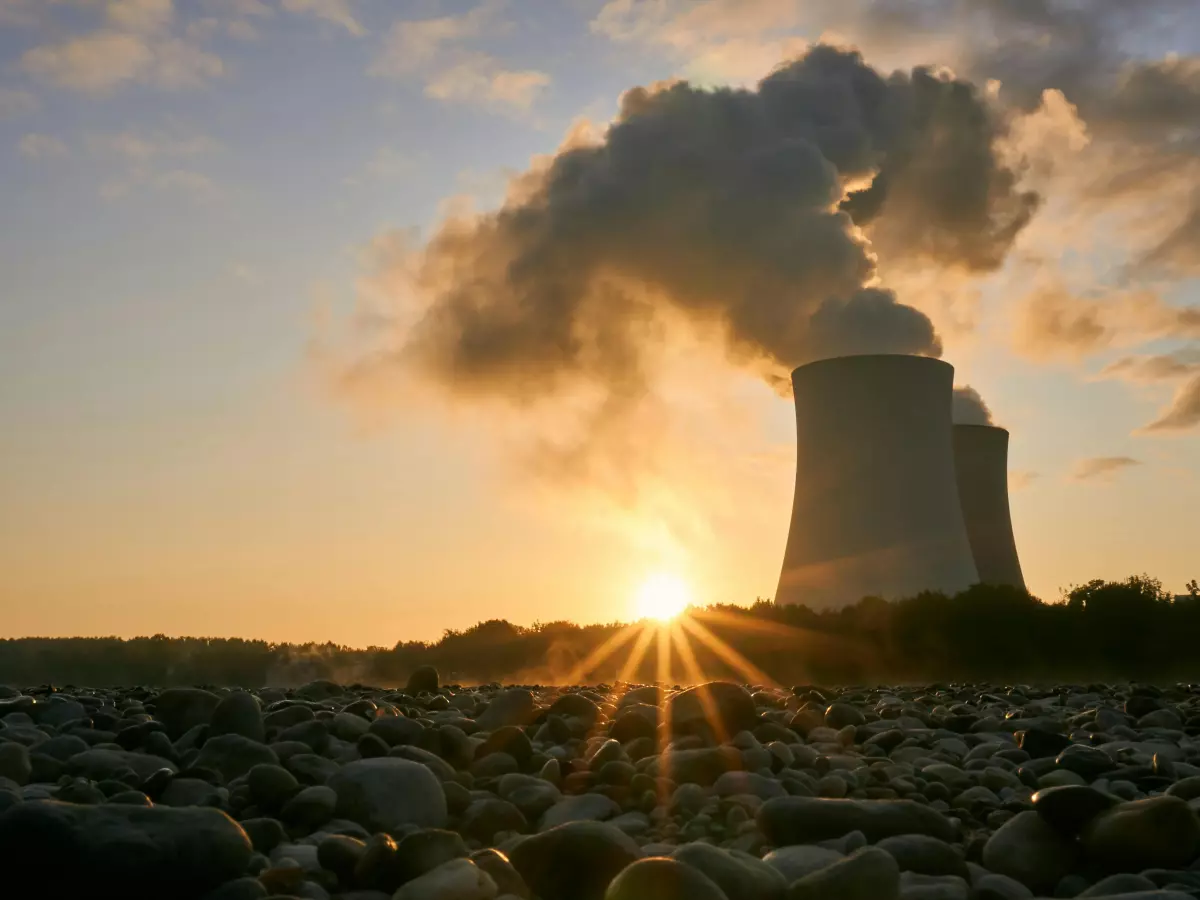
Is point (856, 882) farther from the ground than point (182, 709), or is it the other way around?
point (182, 709)

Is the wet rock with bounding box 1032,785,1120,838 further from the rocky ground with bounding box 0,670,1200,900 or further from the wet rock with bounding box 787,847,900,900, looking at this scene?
the wet rock with bounding box 787,847,900,900

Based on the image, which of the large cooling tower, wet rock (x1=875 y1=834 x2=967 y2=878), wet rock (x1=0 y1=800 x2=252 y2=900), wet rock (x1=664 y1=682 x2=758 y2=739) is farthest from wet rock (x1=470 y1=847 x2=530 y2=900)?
the large cooling tower

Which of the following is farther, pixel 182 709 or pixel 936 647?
pixel 936 647

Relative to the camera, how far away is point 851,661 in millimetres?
11719

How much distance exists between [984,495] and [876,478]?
5150 millimetres

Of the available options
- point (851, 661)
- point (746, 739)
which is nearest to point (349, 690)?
point (746, 739)

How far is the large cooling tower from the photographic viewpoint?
1139cm

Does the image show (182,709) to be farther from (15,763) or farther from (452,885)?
(452,885)

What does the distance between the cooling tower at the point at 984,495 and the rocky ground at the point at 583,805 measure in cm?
1258

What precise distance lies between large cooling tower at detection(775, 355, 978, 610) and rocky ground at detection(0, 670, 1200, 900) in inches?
313

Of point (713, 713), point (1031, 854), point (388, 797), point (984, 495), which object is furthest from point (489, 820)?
point (984, 495)

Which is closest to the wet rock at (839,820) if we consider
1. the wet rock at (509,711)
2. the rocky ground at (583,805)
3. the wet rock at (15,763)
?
the rocky ground at (583,805)

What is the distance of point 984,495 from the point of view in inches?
617

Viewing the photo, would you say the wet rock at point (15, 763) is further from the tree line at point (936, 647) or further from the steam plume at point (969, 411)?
the steam plume at point (969, 411)
